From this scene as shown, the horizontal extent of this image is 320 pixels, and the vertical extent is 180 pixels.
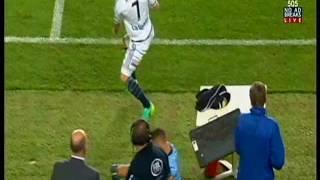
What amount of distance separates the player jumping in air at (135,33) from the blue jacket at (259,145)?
2.62m

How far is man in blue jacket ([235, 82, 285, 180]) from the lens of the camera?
8430 mm

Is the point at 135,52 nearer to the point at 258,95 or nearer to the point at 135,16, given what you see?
the point at 135,16

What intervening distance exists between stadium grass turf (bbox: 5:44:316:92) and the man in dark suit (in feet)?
13.6

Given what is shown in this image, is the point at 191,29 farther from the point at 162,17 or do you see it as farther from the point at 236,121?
the point at 236,121

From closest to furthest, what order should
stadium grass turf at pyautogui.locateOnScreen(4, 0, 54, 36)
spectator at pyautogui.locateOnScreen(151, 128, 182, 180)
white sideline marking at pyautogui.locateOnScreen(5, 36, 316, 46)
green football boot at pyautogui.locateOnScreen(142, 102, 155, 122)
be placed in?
spectator at pyautogui.locateOnScreen(151, 128, 182, 180) < green football boot at pyautogui.locateOnScreen(142, 102, 155, 122) < white sideline marking at pyautogui.locateOnScreen(5, 36, 316, 46) < stadium grass turf at pyautogui.locateOnScreen(4, 0, 54, 36)

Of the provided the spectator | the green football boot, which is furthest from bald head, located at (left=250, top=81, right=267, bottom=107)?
the green football boot

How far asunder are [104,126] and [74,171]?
10.9 feet

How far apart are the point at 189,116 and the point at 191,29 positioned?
266 centimetres

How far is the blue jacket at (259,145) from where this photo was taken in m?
8.43

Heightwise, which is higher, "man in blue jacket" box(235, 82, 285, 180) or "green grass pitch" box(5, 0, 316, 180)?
"green grass pitch" box(5, 0, 316, 180)

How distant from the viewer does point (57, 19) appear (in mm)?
14242

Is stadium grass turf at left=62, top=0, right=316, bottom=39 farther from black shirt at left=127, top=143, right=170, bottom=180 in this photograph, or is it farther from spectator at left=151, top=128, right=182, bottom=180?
black shirt at left=127, top=143, right=170, bottom=180

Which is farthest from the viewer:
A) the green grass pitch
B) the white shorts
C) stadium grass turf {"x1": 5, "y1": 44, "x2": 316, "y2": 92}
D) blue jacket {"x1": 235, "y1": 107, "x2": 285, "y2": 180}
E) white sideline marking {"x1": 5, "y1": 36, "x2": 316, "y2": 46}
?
white sideline marking {"x1": 5, "y1": 36, "x2": 316, "y2": 46}

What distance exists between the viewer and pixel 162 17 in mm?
14328
